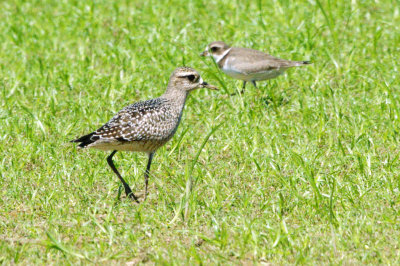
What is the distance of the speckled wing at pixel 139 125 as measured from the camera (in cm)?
741

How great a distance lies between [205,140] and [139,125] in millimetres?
865

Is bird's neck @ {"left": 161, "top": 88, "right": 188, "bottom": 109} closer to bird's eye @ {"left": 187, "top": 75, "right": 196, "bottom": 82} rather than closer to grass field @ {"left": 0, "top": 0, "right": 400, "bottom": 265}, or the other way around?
bird's eye @ {"left": 187, "top": 75, "right": 196, "bottom": 82}

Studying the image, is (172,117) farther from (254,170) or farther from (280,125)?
(280,125)

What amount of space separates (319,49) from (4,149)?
543 cm

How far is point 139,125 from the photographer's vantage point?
754 centimetres

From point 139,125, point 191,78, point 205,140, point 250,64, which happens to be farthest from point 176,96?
point 250,64

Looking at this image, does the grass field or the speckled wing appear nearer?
the grass field

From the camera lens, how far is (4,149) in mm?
8750

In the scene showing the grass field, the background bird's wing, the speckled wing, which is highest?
the speckled wing

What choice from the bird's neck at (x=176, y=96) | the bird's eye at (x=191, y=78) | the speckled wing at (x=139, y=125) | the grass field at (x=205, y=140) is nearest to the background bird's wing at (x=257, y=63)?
the grass field at (x=205, y=140)

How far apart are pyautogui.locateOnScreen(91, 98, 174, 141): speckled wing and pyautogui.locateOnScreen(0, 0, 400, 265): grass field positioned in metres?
0.53

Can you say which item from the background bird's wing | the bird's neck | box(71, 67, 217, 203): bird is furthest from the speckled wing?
the background bird's wing

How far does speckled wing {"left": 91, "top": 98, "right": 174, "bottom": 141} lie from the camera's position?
7414mm

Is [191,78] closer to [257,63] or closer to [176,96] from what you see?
[176,96]
